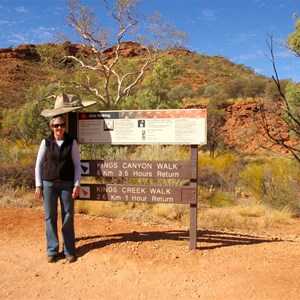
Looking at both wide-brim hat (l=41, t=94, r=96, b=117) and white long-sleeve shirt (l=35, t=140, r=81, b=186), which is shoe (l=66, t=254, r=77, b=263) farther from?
wide-brim hat (l=41, t=94, r=96, b=117)

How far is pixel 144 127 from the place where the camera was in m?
5.55

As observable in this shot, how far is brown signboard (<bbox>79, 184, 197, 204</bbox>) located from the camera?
5.43 m

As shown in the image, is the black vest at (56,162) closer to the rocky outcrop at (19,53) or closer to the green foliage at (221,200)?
the green foliage at (221,200)

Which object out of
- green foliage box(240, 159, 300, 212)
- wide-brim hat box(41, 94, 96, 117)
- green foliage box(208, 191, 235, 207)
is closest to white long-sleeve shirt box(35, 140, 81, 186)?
wide-brim hat box(41, 94, 96, 117)

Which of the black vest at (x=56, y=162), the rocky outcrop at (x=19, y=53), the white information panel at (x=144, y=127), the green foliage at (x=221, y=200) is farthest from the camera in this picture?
the rocky outcrop at (x=19, y=53)

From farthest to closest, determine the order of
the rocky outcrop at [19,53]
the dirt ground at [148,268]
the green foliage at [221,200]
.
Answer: the rocky outcrop at [19,53]
the green foliage at [221,200]
the dirt ground at [148,268]

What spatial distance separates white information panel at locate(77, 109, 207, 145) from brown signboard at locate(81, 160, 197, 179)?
11.7 inches

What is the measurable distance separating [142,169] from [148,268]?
4.61ft

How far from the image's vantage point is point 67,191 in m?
5.00

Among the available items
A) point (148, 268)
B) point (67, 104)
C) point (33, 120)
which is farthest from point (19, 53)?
point (148, 268)

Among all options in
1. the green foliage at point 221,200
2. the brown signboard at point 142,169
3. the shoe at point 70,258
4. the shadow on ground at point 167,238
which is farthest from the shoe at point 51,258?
the green foliage at point 221,200

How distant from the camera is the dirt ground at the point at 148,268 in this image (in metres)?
4.36

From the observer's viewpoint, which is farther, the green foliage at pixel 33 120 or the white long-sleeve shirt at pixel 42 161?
the green foliage at pixel 33 120

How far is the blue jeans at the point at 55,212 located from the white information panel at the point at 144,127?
101cm
